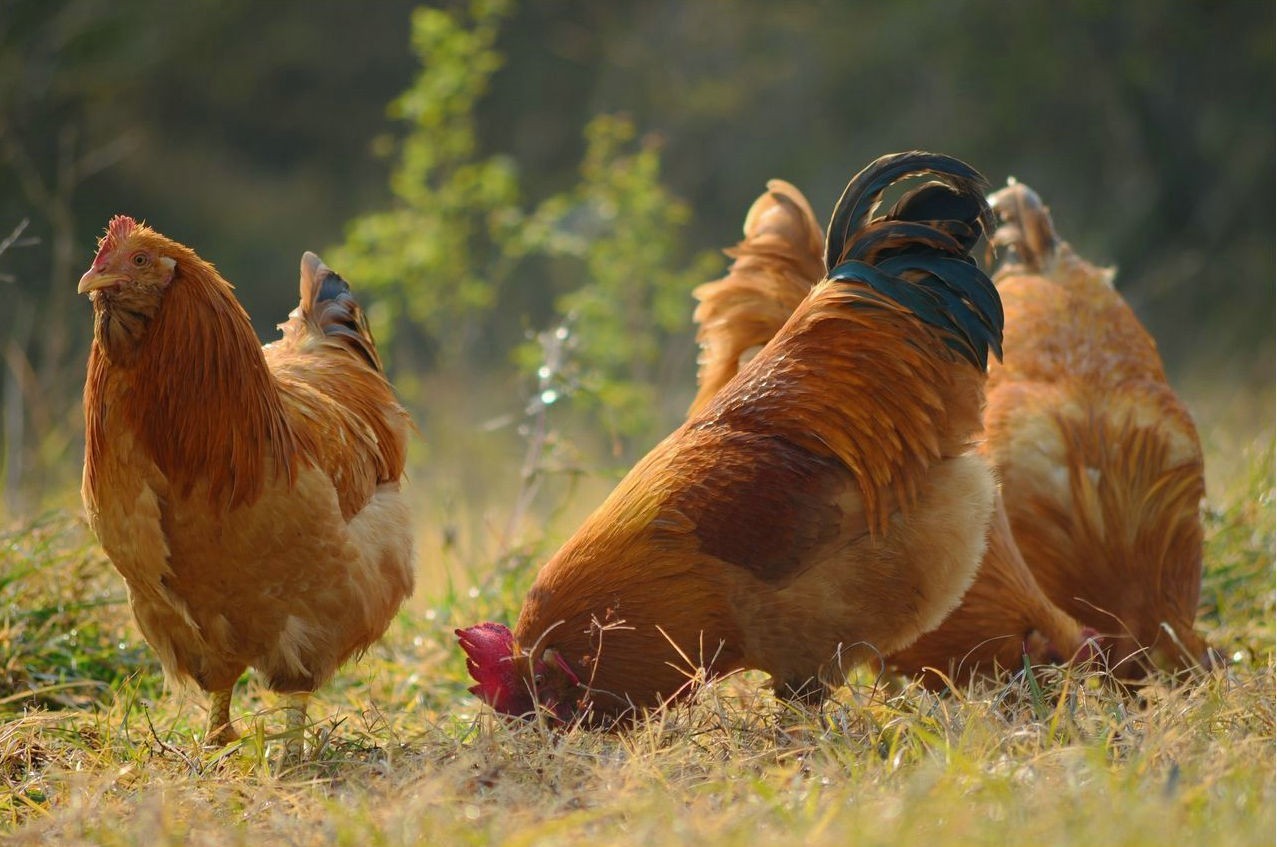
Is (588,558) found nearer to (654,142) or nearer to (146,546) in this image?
(146,546)

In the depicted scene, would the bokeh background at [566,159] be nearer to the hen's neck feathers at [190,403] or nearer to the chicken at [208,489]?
the chicken at [208,489]

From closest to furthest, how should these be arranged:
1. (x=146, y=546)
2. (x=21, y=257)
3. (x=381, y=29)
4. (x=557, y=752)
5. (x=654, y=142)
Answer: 1. (x=557, y=752)
2. (x=146, y=546)
3. (x=654, y=142)
4. (x=21, y=257)
5. (x=381, y=29)

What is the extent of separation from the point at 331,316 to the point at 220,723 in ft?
5.34

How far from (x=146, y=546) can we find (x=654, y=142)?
159 inches

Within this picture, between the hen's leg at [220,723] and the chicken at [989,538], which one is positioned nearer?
the hen's leg at [220,723]

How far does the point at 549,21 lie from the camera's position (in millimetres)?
16062

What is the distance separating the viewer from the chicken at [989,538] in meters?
4.19

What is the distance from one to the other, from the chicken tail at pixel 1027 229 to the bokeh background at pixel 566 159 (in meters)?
1.94

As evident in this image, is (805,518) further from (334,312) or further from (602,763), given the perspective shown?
(334,312)

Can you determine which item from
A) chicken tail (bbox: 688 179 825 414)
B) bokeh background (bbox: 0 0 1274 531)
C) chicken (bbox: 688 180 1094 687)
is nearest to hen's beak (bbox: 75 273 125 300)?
chicken (bbox: 688 180 1094 687)

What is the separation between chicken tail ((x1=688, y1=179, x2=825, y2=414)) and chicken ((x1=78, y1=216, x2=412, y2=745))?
5.25 ft

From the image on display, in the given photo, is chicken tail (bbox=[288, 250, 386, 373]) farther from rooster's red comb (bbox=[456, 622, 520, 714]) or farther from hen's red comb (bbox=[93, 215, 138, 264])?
rooster's red comb (bbox=[456, 622, 520, 714])

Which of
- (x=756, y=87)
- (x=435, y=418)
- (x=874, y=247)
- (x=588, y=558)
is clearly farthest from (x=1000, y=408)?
(x=756, y=87)

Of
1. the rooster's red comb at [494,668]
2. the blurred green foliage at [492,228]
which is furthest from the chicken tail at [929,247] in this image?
the blurred green foliage at [492,228]
